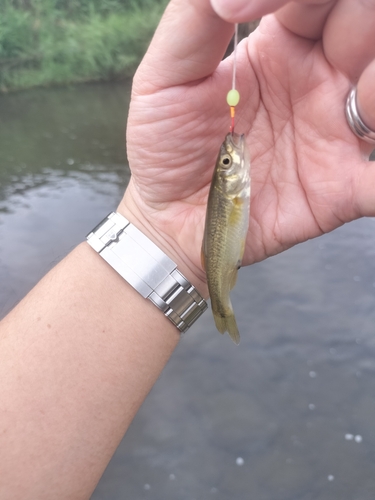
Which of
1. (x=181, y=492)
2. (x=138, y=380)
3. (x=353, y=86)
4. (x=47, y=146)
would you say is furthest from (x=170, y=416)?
(x=47, y=146)

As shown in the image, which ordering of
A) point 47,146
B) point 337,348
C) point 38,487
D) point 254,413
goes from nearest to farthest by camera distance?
point 38,487, point 254,413, point 337,348, point 47,146

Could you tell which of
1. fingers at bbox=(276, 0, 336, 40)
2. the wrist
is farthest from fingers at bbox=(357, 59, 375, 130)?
the wrist

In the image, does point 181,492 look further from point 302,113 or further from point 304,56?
point 304,56

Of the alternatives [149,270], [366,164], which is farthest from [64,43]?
[366,164]

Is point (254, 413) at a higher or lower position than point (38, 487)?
lower

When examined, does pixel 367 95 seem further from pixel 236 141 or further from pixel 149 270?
pixel 149 270

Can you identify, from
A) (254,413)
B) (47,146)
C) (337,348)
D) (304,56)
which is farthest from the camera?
(47,146)

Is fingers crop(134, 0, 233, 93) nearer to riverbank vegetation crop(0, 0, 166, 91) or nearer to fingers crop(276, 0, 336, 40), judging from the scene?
fingers crop(276, 0, 336, 40)
